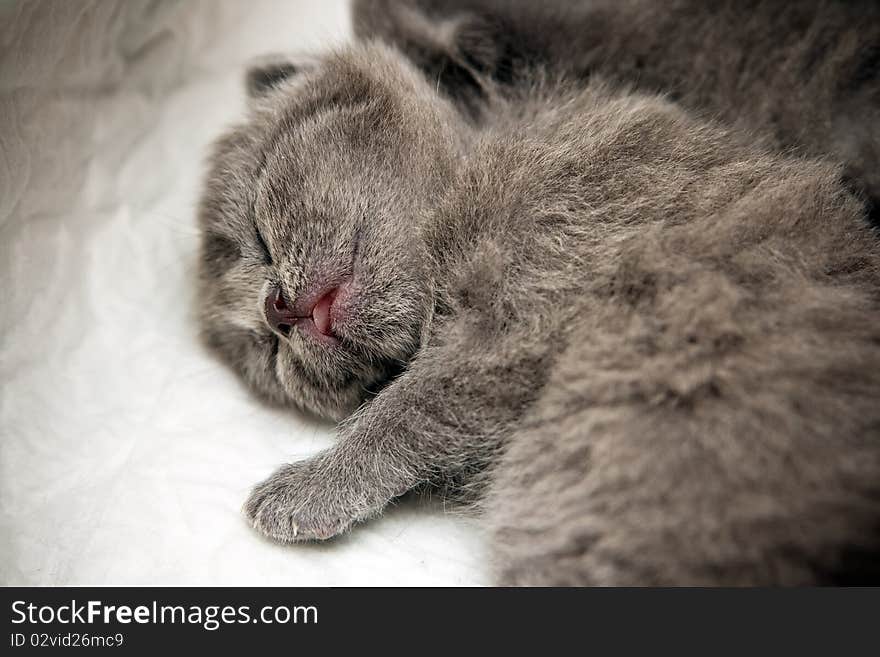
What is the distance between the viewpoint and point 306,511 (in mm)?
1184

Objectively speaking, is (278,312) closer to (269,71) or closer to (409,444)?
(409,444)

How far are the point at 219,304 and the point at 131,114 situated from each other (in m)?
0.49

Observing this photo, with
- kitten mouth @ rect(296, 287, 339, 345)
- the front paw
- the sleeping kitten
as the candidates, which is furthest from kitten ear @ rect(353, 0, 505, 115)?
the front paw

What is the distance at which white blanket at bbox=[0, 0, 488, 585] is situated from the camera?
1.18 meters

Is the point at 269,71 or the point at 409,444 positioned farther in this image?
the point at 269,71

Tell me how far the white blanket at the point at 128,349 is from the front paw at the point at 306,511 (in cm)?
4

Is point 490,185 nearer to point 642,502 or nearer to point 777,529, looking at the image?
point 642,502

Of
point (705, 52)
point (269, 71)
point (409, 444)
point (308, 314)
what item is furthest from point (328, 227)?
point (705, 52)

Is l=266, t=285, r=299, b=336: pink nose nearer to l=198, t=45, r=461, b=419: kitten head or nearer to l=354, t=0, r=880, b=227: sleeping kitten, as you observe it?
l=198, t=45, r=461, b=419: kitten head

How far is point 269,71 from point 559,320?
858 millimetres

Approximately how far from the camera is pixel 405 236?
4.13 ft

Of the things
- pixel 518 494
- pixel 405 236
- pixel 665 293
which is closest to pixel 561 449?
pixel 518 494

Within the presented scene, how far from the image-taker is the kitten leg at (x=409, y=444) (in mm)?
1142

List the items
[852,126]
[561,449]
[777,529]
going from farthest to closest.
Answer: [852,126]
[561,449]
[777,529]
